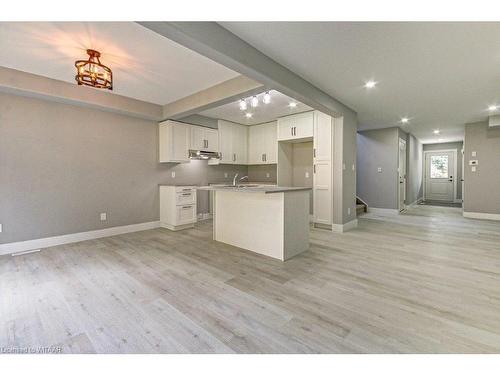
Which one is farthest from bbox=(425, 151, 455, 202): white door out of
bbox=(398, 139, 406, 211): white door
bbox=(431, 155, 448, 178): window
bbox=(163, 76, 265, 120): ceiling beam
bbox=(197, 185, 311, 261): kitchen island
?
bbox=(163, 76, 265, 120): ceiling beam

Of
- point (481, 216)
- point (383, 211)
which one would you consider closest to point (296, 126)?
point (383, 211)

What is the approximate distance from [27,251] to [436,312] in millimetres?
5152

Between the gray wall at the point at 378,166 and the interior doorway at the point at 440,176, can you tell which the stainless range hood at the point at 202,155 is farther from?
the interior doorway at the point at 440,176

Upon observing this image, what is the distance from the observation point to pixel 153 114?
183 inches

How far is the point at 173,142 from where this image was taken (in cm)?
495

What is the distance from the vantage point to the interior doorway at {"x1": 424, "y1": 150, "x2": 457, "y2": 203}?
9.36 meters

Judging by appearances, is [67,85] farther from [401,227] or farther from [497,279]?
[401,227]

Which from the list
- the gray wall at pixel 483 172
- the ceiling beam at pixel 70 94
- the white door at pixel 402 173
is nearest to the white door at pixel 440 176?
the white door at pixel 402 173

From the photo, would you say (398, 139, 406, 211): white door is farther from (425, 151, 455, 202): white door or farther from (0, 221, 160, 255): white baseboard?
(0, 221, 160, 255): white baseboard

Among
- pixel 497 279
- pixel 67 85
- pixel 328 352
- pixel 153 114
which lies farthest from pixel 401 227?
pixel 67 85

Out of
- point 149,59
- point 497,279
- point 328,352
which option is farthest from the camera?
point 149,59

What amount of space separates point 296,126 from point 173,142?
2824 mm

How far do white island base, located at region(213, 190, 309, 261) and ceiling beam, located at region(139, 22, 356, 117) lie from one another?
1.43 meters

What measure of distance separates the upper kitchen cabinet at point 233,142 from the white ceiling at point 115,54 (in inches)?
91.9
